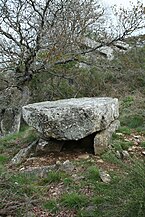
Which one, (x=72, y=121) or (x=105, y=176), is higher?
(x=72, y=121)

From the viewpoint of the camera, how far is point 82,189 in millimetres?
4430

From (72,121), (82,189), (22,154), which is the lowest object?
(82,189)

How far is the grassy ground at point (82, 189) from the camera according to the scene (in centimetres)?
350

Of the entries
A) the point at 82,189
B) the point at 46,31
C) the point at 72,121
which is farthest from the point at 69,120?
the point at 46,31

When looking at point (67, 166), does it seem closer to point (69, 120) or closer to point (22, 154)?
point (69, 120)

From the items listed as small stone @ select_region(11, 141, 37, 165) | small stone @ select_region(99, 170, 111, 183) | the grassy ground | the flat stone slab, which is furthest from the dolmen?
small stone @ select_region(99, 170, 111, 183)

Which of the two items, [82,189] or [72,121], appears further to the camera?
[72,121]

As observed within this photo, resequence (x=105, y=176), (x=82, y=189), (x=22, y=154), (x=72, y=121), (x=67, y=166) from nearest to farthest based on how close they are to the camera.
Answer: (x=82, y=189) → (x=105, y=176) → (x=67, y=166) → (x=72, y=121) → (x=22, y=154)

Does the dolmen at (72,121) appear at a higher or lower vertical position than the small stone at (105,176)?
higher

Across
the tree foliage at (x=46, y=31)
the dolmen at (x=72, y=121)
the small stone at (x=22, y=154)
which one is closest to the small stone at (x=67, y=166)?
the dolmen at (x=72, y=121)

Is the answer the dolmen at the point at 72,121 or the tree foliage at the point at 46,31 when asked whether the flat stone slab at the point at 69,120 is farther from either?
the tree foliage at the point at 46,31

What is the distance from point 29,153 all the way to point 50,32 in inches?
193

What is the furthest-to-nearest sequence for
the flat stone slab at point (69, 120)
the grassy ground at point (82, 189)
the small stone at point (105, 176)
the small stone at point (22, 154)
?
the small stone at point (22, 154) → the flat stone slab at point (69, 120) → the small stone at point (105, 176) → the grassy ground at point (82, 189)

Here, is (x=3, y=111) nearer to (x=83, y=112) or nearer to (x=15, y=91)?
(x=15, y=91)
